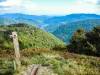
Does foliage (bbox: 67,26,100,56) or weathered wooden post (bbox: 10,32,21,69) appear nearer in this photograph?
weathered wooden post (bbox: 10,32,21,69)

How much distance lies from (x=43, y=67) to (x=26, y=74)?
1564 millimetres

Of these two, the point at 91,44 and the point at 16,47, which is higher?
the point at 16,47

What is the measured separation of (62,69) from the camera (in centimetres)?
1558

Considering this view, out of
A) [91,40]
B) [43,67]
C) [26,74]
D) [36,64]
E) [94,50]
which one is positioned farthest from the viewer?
[91,40]

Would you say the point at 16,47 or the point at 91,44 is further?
the point at 91,44

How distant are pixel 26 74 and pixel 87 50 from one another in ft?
105

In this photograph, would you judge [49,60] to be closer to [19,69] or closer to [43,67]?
[43,67]

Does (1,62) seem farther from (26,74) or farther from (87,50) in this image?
(87,50)

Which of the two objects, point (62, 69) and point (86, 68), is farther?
point (86, 68)

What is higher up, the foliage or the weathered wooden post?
the weathered wooden post

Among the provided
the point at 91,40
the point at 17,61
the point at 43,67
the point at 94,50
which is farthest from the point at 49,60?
the point at 91,40

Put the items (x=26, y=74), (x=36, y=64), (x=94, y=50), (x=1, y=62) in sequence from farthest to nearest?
(x=94, y=50) → (x=1, y=62) → (x=36, y=64) → (x=26, y=74)

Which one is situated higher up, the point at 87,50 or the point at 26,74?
the point at 26,74

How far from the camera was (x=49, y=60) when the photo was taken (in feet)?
58.6
